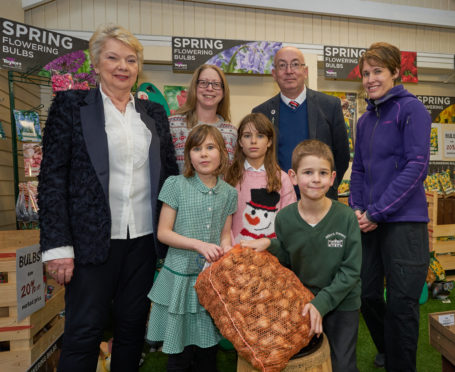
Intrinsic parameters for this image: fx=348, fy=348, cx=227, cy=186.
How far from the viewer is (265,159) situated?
1.95 metres

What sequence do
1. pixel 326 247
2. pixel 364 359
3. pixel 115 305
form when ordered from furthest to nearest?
pixel 364 359 → pixel 115 305 → pixel 326 247

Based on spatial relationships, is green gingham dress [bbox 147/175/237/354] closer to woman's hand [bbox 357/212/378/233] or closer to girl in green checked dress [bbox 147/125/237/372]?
girl in green checked dress [bbox 147/125/237/372]

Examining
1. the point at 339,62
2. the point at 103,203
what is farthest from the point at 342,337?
the point at 339,62

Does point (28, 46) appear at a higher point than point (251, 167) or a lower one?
higher

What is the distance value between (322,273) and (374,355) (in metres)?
1.35

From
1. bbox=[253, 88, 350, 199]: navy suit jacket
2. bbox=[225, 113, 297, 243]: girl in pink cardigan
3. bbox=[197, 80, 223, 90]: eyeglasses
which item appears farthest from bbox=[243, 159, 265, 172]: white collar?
bbox=[197, 80, 223, 90]: eyeglasses

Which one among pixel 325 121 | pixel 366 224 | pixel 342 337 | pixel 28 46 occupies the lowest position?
pixel 342 337

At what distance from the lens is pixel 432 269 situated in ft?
11.7

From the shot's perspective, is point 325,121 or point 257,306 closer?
point 257,306

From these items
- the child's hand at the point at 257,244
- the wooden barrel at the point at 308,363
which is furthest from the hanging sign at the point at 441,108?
the wooden barrel at the point at 308,363

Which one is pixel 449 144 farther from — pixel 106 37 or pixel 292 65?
pixel 106 37

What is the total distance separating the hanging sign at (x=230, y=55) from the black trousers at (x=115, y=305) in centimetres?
306

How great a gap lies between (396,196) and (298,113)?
2.78 feet

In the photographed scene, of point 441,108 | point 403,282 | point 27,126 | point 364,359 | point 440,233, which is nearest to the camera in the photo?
point 403,282
